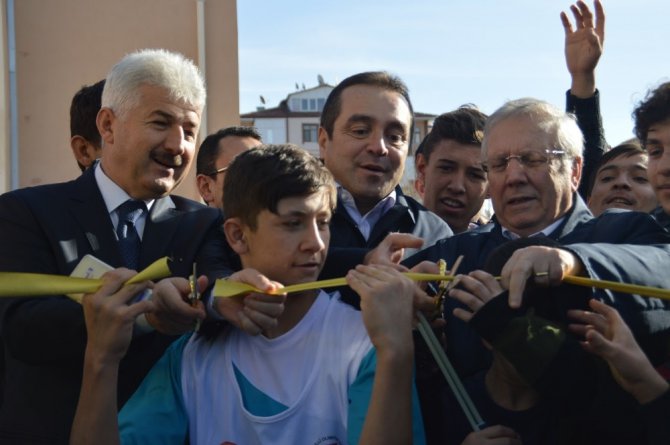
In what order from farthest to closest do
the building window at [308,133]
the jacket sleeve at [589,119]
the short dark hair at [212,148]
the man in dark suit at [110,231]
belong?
the building window at [308,133] → the short dark hair at [212,148] → the jacket sleeve at [589,119] → the man in dark suit at [110,231]

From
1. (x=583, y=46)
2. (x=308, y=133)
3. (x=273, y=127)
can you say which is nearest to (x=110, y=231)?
(x=583, y=46)

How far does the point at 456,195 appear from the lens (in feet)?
17.3

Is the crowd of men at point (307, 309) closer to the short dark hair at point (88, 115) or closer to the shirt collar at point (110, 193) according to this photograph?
the shirt collar at point (110, 193)

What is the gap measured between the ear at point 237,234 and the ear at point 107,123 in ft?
2.73

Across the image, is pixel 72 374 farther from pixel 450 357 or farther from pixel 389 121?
pixel 389 121

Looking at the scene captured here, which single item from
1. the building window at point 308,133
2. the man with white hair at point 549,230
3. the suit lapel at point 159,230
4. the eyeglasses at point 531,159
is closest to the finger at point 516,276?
the man with white hair at point 549,230

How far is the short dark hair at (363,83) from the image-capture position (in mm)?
4699

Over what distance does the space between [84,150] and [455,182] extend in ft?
6.67

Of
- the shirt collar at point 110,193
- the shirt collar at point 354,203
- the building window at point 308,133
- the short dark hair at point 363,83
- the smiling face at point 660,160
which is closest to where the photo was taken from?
the smiling face at point 660,160

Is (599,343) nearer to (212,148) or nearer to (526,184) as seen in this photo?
(526,184)

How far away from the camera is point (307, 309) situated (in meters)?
3.19

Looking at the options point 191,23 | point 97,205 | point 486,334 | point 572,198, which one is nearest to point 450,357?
point 486,334

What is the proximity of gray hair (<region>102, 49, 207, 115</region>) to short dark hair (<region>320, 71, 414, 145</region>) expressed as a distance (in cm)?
107

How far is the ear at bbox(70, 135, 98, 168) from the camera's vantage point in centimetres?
462
